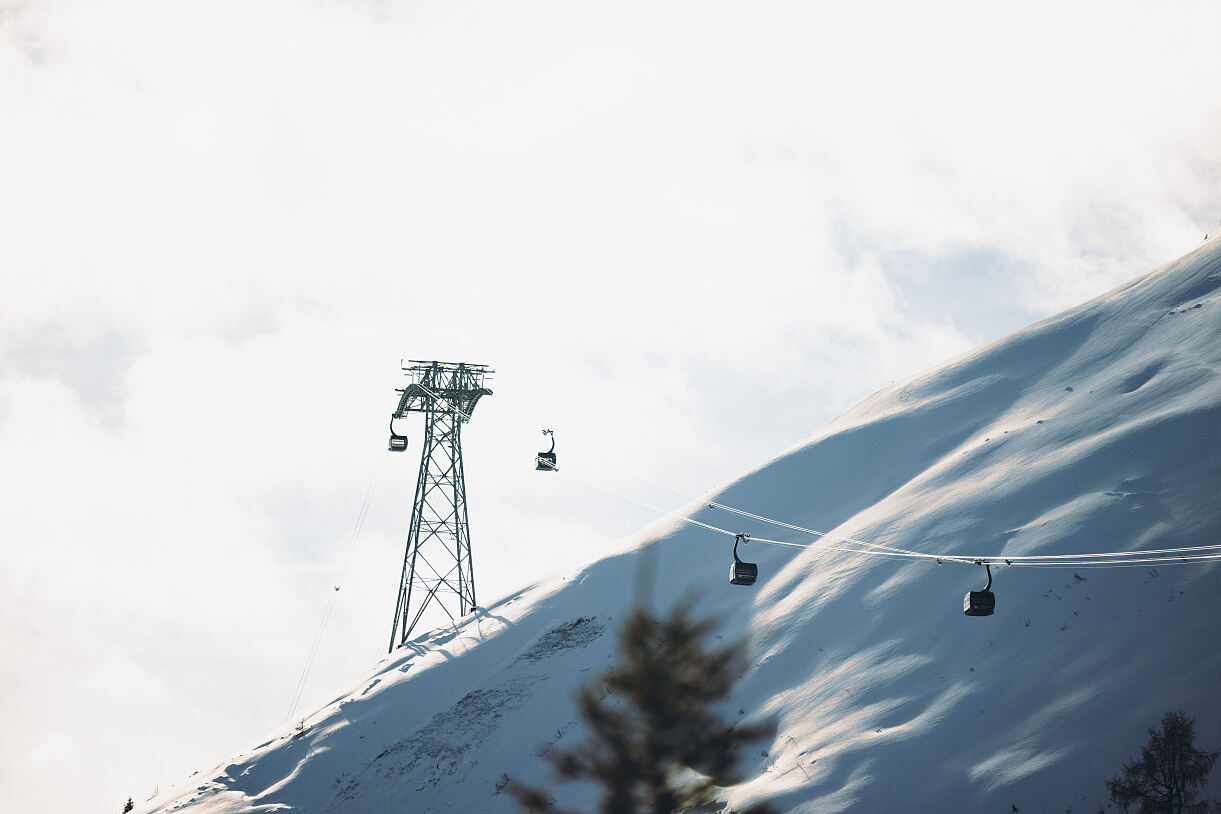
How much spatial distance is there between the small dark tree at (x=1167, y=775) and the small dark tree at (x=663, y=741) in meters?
9.36

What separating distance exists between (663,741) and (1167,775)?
12.8 m

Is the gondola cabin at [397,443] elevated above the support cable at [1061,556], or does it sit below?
above

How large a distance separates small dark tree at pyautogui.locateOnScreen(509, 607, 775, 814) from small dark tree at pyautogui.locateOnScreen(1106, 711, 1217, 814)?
936 centimetres

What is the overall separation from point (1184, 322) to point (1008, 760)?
102 ft

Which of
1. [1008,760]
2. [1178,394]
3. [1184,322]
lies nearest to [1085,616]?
[1008,760]

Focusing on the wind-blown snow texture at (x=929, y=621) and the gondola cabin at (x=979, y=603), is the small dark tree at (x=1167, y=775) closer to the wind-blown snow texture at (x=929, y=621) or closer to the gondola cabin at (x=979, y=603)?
the wind-blown snow texture at (x=929, y=621)

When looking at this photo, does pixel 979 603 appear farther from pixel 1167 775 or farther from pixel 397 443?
pixel 397 443

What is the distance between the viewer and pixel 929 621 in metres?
35.2

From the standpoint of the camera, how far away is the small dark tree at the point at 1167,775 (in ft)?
77.4

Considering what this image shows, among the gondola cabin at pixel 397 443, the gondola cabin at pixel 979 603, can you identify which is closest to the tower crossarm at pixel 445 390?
the gondola cabin at pixel 397 443

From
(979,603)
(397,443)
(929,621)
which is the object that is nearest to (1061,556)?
(929,621)

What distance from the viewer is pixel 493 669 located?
153ft

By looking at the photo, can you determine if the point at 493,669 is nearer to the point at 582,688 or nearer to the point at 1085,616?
the point at 582,688

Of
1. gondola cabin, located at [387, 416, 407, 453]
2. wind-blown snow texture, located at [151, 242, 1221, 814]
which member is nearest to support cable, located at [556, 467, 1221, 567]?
wind-blown snow texture, located at [151, 242, 1221, 814]
